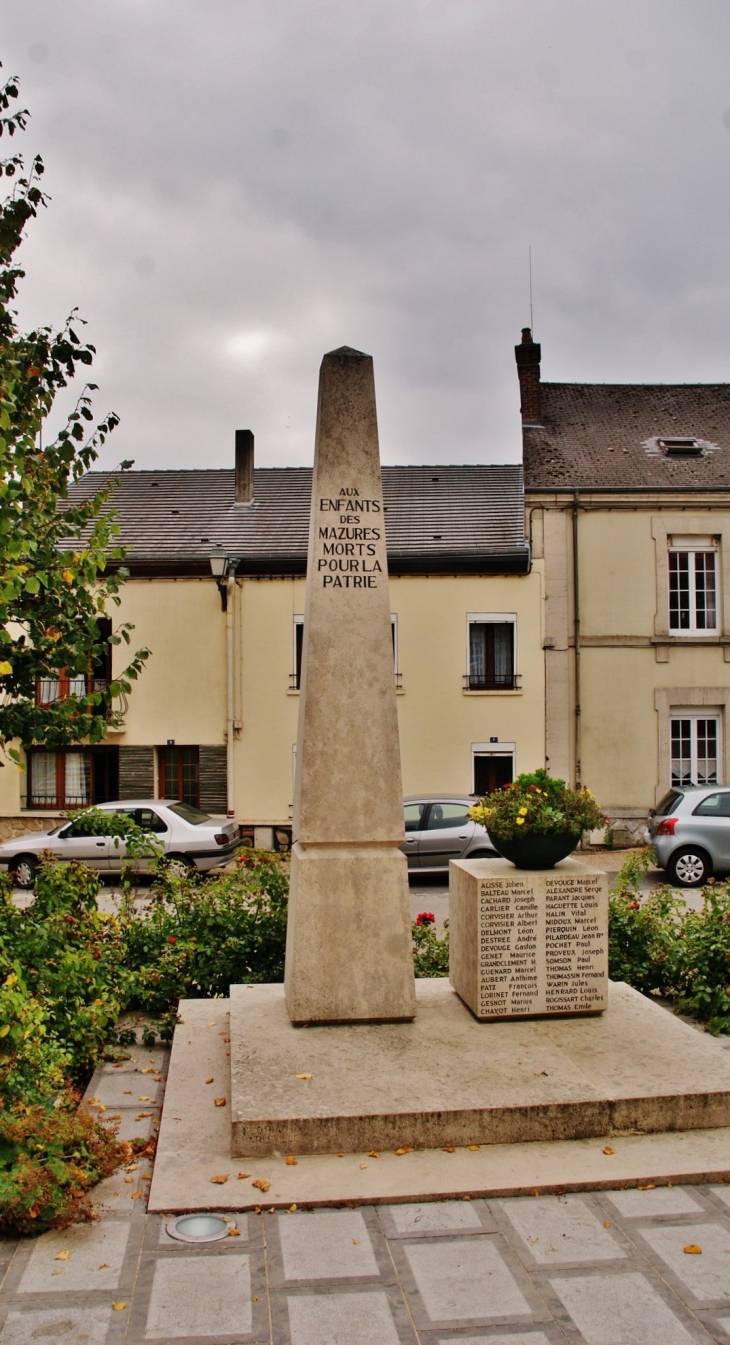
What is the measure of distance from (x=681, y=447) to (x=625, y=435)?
1291 mm

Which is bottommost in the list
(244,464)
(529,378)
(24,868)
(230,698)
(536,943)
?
(24,868)

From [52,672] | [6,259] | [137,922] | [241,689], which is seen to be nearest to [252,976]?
[137,922]

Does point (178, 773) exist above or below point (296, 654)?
below

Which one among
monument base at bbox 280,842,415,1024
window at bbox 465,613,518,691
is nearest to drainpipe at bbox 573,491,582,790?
window at bbox 465,613,518,691

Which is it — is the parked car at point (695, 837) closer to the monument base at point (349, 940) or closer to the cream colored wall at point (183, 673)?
the cream colored wall at point (183, 673)

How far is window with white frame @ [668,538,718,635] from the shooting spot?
2195 centimetres

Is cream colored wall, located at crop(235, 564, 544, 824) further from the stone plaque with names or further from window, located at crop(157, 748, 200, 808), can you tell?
the stone plaque with names

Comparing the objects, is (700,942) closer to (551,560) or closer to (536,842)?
(536,842)

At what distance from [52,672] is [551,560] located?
16.8m

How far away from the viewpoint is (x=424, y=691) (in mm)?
21625

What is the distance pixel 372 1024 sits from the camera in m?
6.29

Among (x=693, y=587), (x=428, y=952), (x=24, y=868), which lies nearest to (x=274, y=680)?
(x=24, y=868)

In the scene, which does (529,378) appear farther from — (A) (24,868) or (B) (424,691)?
(A) (24,868)

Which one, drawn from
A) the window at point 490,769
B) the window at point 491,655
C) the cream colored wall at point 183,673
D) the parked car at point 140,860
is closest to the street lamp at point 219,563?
the cream colored wall at point 183,673
